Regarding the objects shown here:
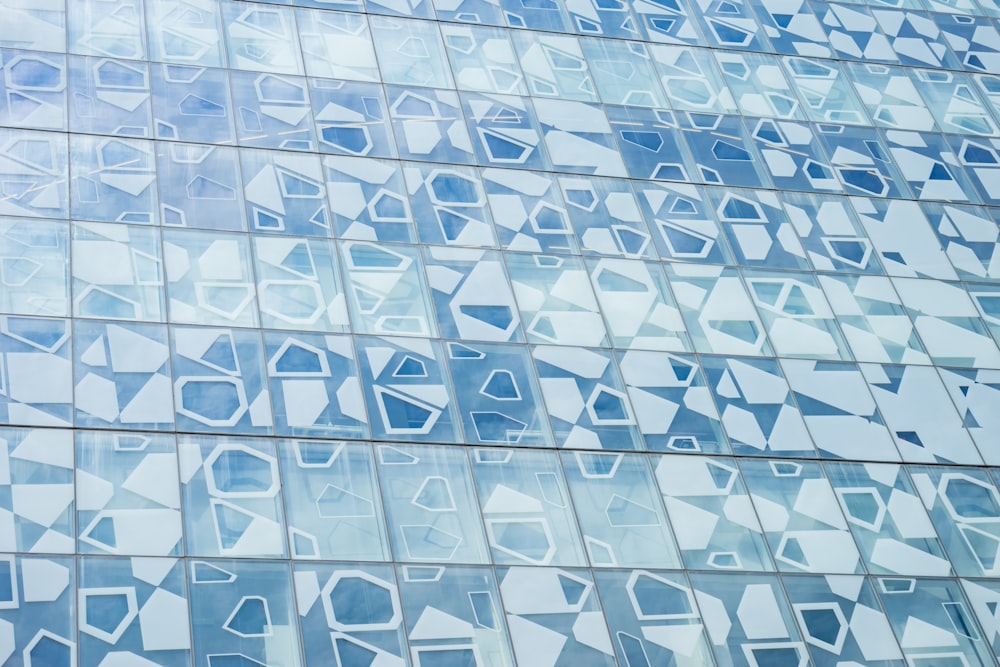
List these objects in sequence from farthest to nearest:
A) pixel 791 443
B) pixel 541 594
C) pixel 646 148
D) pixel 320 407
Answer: pixel 646 148 → pixel 791 443 → pixel 320 407 → pixel 541 594

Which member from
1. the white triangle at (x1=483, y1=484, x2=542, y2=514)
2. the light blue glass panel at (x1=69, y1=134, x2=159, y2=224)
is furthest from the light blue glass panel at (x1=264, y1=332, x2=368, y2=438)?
the light blue glass panel at (x1=69, y1=134, x2=159, y2=224)

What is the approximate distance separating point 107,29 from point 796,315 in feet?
34.9

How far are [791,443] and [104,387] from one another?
8412 millimetres

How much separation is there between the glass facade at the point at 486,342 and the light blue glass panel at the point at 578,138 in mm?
55

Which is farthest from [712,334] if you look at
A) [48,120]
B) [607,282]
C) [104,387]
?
[48,120]

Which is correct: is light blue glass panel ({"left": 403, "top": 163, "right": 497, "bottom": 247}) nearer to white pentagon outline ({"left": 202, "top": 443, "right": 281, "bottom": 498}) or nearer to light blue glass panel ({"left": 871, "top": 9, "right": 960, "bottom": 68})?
white pentagon outline ({"left": 202, "top": 443, "right": 281, "bottom": 498})

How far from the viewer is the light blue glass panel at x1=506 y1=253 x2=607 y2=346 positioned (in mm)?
19875

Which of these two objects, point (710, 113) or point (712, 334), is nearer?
point (712, 334)

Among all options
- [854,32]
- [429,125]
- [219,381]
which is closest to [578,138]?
[429,125]

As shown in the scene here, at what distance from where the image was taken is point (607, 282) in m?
20.7

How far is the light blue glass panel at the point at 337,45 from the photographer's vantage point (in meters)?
22.7

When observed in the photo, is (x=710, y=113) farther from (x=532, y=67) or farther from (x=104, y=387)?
(x=104, y=387)

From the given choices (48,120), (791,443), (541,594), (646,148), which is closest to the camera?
(541,594)

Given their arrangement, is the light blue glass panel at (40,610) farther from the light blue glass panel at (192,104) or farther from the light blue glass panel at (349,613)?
the light blue glass panel at (192,104)
